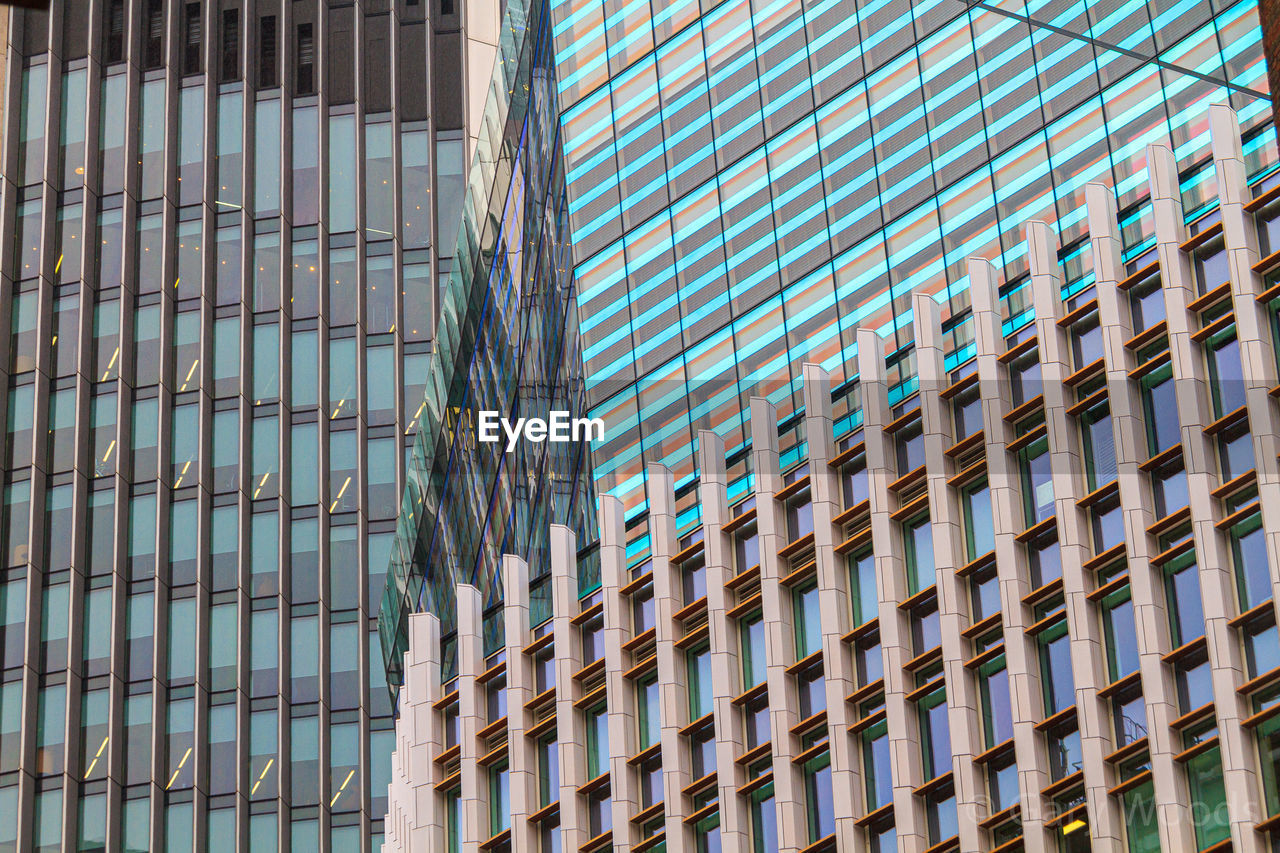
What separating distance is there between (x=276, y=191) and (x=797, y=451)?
50.1m

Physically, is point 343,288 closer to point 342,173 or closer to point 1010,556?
point 342,173

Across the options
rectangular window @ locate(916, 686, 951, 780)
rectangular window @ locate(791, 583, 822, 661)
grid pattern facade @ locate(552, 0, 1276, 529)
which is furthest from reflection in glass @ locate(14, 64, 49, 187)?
rectangular window @ locate(916, 686, 951, 780)

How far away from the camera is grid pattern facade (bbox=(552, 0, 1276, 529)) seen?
153 feet

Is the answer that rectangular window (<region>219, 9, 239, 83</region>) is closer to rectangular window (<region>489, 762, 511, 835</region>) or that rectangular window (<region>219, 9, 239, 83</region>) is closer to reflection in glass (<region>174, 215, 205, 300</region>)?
reflection in glass (<region>174, 215, 205, 300</region>)

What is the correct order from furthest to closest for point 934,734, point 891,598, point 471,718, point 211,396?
1. point 211,396
2. point 471,718
3. point 891,598
4. point 934,734

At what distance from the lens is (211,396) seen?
87.9 meters

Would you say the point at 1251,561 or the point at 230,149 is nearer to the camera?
the point at 1251,561

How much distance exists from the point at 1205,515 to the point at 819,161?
652 inches

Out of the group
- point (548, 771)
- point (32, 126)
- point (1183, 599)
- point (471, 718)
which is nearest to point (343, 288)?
point (32, 126)

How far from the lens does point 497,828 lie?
48.7 metres

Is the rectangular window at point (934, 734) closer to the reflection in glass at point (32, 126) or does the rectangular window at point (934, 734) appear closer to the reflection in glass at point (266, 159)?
the reflection in glass at point (266, 159)

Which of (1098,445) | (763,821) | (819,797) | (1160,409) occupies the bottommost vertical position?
(763,821)

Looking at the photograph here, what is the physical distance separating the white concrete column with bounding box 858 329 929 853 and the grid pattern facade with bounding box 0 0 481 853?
39339mm

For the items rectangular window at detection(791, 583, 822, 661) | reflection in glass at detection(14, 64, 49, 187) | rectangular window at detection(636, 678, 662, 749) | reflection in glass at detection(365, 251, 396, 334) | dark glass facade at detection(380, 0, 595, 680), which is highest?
reflection in glass at detection(14, 64, 49, 187)
